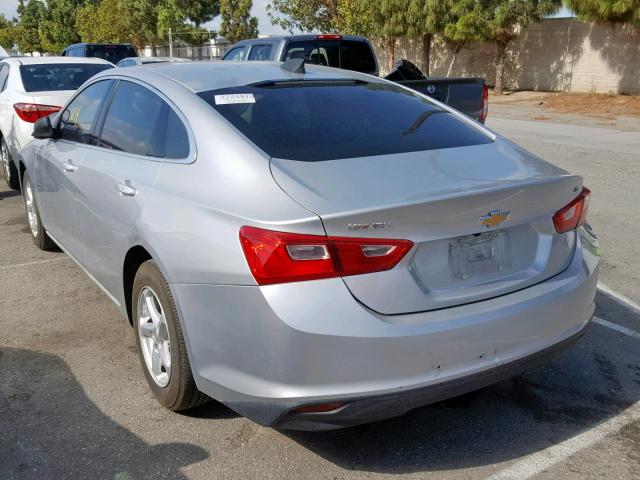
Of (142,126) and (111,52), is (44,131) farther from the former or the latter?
(111,52)

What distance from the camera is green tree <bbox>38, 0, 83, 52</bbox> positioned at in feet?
259

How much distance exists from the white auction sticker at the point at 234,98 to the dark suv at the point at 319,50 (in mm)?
6403

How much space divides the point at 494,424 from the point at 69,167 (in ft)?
10.3

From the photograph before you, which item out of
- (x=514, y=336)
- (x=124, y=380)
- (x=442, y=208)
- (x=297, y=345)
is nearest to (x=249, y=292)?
(x=297, y=345)

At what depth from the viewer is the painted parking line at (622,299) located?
182 inches

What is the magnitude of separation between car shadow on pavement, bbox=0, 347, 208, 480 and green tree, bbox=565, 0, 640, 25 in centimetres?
2102

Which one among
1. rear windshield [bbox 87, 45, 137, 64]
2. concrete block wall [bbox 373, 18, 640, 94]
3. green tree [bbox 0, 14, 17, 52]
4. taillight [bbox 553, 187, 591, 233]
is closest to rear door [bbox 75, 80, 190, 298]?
taillight [bbox 553, 187, 591, 233]

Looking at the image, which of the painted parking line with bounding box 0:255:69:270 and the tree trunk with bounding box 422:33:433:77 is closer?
the painted parking line with bounding box 0:255:69:270

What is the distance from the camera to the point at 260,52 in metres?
Answer: 10.5

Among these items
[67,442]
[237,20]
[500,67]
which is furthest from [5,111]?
[237,20]

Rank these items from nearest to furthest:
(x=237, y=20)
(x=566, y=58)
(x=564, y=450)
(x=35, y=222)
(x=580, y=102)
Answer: (x=564, y=450), (x=35, y=222), (x=580, y=102), (x=566, y=58), (x=237, y=20)

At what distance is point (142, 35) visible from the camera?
56812mm

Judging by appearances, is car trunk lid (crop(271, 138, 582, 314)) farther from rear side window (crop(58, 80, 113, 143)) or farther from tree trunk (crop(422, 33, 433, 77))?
tree trunk (crop(422, 33, 433, 77))

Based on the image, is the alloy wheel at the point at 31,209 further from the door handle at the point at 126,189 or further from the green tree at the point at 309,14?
the green tree at the point at 309,14
